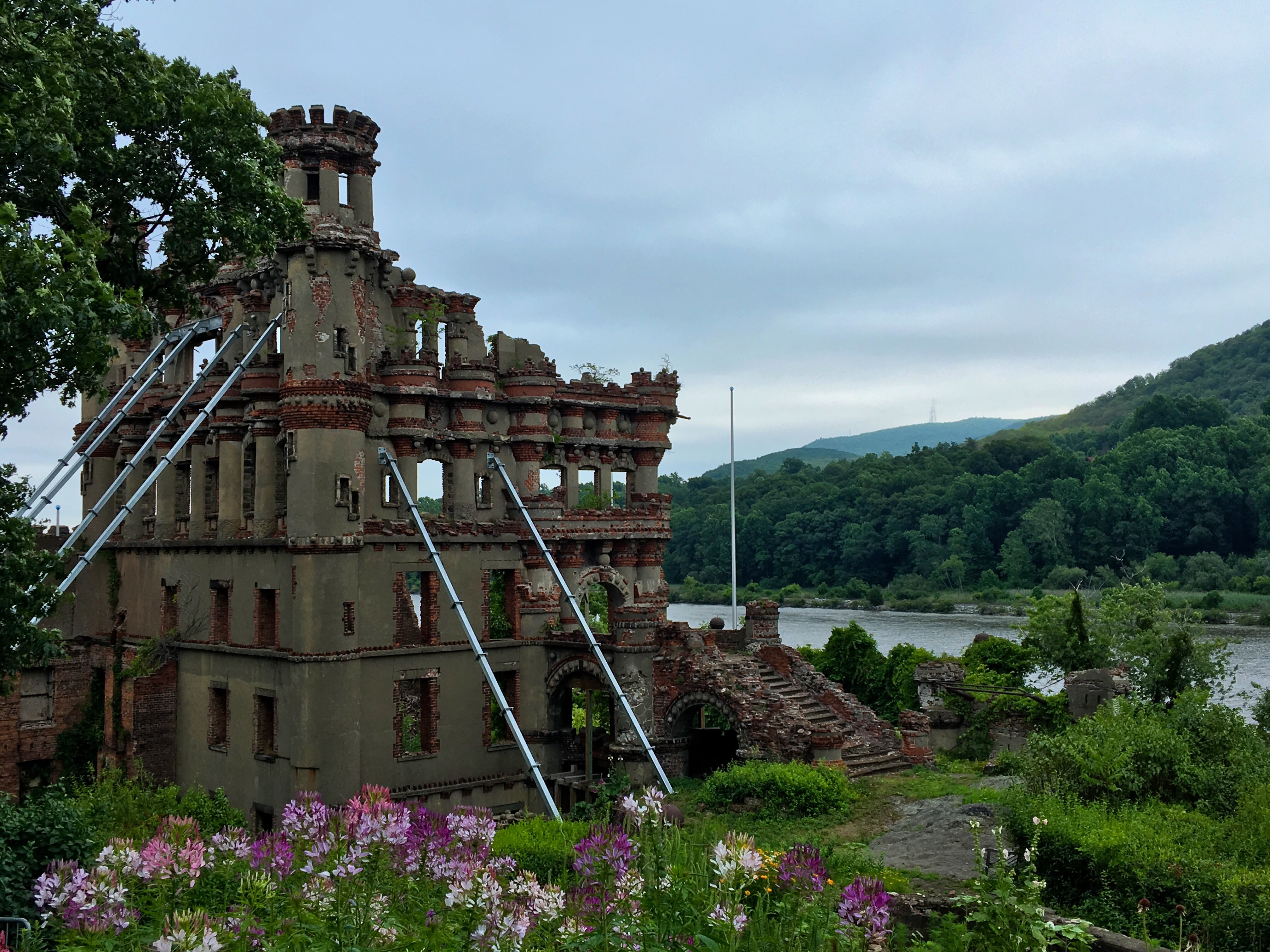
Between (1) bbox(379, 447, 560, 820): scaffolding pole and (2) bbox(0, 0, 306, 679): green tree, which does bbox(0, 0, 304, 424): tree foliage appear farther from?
(1) bbox(379, 447, 560, 820): scaffolding pole

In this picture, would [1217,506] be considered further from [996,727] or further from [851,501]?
[996,727]

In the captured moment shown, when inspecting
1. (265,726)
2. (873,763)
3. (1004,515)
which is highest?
(1004,515)

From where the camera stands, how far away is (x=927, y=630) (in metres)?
80.2

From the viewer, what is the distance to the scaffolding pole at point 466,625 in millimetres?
26562

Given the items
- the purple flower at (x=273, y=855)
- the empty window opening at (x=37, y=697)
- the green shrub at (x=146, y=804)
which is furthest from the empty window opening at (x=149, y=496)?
the purple flower at (x=273, y=855)

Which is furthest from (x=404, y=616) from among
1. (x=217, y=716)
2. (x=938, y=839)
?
(x=938, y=839)

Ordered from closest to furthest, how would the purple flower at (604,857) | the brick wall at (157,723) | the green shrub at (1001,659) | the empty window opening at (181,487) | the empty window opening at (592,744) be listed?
1. the purple flower at (604,857)
2. the empty window opening at (592,744)
3. the brick wall at (157,723)
4. the empty window opening at (181,487)
5. the green shrub at (1001,659)

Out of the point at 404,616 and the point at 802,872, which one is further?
the point at 404,616

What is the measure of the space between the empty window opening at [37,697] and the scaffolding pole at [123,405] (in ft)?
16.8

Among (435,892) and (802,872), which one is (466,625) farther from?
(802,872)

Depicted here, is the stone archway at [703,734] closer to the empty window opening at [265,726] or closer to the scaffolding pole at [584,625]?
the scaffolding pole at [584,625]

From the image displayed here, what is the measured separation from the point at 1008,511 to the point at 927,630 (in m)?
26.1

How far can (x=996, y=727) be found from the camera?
108 feet

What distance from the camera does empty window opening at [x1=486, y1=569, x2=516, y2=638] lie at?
105 ft
